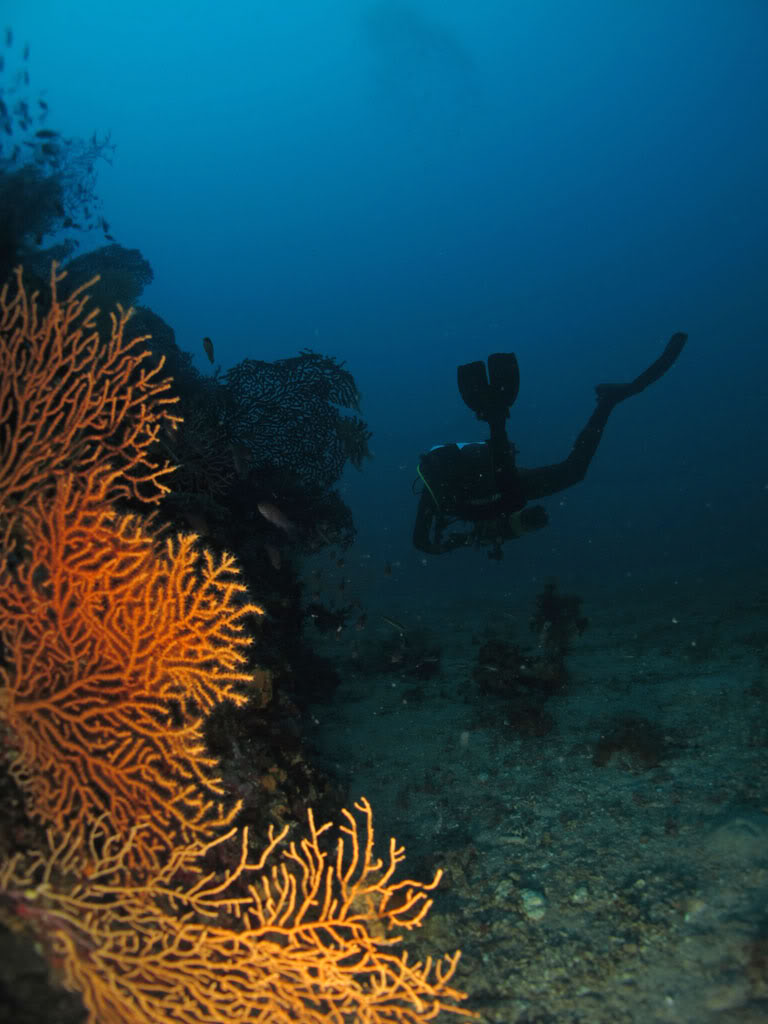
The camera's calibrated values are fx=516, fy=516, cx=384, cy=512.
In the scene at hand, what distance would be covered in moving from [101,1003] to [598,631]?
10020mm

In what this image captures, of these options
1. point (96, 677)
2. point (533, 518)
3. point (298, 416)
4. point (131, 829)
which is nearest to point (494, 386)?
point (533, 518)

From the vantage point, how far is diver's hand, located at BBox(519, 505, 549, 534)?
7867 millimetres

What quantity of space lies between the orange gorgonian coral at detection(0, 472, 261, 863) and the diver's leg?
21.3 ft

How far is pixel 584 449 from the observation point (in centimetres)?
974

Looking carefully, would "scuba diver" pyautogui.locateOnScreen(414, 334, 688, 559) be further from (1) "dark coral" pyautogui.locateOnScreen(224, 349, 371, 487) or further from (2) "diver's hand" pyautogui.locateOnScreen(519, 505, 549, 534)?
(1) "dark coral" pyautogui.locateOnScreen(224, 349, 371, 487)

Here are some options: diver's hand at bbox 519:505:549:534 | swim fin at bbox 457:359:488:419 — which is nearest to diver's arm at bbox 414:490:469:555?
diver's hand at bbox 519:505:549:534

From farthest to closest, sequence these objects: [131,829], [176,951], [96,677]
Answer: [96,677], [131,829], [176,951]

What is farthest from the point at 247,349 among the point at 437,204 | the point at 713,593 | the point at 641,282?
the point at 713,593

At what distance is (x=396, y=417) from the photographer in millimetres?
110188

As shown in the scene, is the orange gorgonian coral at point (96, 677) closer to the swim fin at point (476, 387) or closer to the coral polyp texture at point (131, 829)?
the coral polyp texture at point (131, 829)

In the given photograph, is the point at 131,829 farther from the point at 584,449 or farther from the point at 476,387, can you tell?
the point at 584,449

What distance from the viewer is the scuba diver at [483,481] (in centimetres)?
773

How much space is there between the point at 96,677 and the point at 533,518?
21.6ft

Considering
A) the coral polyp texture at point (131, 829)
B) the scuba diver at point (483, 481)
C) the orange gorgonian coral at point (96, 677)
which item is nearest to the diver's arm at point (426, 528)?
the scuba diver at point (483, 481)
